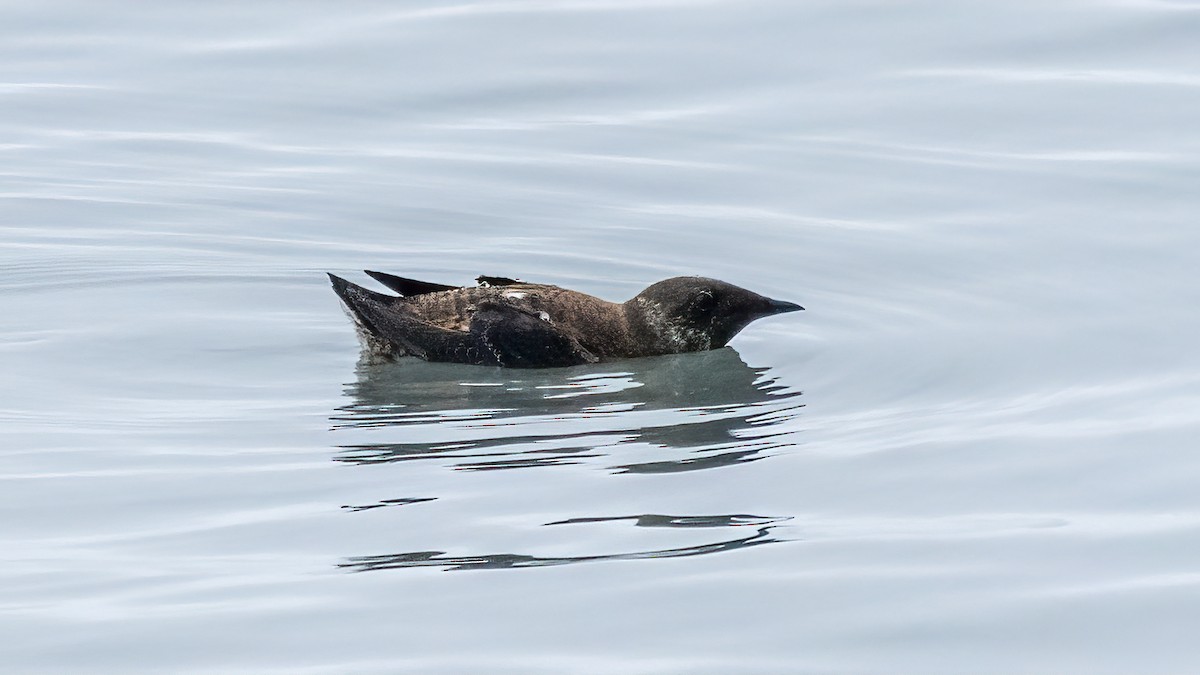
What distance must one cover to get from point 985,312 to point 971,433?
2.29 meters

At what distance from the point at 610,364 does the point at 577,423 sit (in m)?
1.53

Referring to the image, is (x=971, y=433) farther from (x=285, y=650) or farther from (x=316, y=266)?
(x=316, y=266)

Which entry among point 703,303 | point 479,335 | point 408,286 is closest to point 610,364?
point 703,303

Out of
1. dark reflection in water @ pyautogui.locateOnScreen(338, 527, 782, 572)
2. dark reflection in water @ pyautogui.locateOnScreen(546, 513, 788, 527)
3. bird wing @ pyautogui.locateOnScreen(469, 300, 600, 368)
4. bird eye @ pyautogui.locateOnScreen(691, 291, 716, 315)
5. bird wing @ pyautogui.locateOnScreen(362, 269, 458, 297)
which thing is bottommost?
dark reflection in water @ pyautogui.locateOnScreen(338, 527, 782, 572)

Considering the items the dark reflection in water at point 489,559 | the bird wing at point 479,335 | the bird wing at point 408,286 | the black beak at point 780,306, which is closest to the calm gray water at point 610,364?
the dark reflection in water at point 489,559

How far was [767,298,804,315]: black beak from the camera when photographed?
395 inches

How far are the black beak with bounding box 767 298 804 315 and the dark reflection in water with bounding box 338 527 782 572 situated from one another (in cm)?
364

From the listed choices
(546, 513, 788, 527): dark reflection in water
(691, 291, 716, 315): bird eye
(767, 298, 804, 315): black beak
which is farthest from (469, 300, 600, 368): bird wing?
(546, 513, 788, 527): dark reflection in water

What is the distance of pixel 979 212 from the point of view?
12.1 metres

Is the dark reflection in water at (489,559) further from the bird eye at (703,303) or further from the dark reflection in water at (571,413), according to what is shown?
the bird eye at (703,303)

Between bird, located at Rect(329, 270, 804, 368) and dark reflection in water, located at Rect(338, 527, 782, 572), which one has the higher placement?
bird, located at Rect(329, 270, 804, 368)

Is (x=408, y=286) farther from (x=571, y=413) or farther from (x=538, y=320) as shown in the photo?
(x=571, y=413)

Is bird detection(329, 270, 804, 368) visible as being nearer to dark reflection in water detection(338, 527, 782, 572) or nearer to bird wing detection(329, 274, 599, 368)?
bird wing detection(329, 274, 599, 368)

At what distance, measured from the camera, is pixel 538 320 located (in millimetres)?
9719
